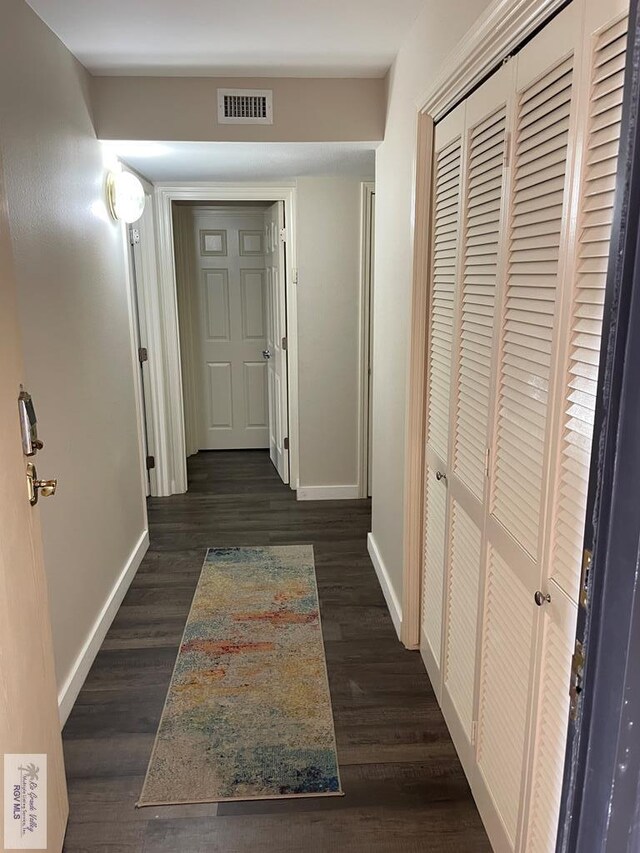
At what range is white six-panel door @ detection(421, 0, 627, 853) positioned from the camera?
109cm

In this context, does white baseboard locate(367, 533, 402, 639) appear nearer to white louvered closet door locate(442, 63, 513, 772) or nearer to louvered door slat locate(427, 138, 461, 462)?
white louvered closet door locate(442, 63, 513, 772)

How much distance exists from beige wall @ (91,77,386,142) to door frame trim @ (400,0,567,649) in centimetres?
73

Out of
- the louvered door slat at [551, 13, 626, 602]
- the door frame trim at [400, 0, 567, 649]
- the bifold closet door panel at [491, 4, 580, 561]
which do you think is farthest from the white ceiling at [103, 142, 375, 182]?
the louvered door slat at [551, 13, 626, 602]

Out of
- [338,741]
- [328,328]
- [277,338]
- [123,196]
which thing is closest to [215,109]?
[123,196]

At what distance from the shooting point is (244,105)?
8.83 feet

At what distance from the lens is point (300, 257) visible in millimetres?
3949

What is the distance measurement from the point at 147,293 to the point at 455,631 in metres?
2.94

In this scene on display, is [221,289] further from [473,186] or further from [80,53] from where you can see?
[473,186]

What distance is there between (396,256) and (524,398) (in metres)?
1.33

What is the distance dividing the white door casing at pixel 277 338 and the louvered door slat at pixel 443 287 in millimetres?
2121

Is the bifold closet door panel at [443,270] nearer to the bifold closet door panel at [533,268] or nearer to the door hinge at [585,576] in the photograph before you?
the bifold closet door panel at [533,268]

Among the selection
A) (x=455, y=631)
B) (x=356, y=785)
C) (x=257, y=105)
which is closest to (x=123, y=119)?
(x=257, y=105)

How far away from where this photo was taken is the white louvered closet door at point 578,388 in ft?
3.29

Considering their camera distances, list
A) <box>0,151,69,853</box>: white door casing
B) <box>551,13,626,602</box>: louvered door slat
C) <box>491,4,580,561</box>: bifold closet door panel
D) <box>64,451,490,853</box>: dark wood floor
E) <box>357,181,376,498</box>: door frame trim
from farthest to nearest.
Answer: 1. <box>357,181,376,498</box>: door frame trim
2. <box>64,451,490,853</box>: dark wood floor
3. <box>0,151,69,853</box>: white door casing
4. <box>491,4,580,561</box>: bifold closet door panel
5. <box>551,13,626,602</box>: louvered door slat
